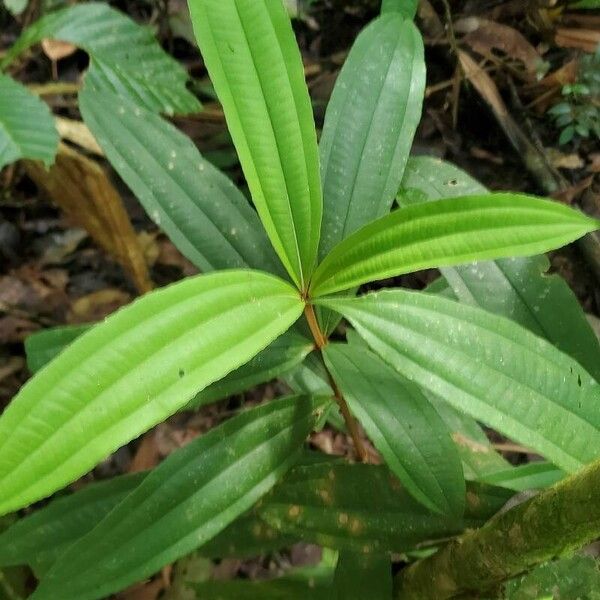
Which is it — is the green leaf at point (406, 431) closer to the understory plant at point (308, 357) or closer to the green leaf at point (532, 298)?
the understory plant at point (308, 357)

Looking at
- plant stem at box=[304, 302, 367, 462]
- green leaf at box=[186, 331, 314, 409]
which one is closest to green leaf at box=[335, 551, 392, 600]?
plant stem at box=[304, 302, 367, 462]

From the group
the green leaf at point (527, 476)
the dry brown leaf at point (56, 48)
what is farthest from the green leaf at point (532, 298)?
the dry brown leaf at point (56, 48)

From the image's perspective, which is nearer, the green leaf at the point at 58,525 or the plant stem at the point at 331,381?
the plant stem at the point at 331,381

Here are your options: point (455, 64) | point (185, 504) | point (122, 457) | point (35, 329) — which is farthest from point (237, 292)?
point (455, 64)

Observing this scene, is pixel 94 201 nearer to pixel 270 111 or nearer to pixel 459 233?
pixel 270 111

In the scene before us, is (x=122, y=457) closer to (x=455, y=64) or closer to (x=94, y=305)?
(x=94, y=305)
